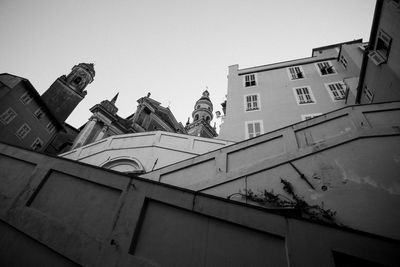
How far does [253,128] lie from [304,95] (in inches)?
191

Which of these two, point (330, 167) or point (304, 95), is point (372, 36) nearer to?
point (304, 95)

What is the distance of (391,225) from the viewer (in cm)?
425

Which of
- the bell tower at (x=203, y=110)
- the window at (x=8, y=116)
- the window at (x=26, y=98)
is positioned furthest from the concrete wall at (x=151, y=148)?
the bell tower at (x=203, y=110)

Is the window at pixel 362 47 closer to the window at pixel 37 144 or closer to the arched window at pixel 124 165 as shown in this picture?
the arched window at pixel 124 165

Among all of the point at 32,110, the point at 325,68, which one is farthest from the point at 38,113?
the point at 325,68

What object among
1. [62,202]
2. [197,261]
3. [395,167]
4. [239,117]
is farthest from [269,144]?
[239,117]

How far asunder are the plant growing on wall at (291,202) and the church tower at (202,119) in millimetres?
Answer: 31013

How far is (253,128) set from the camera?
1459cm

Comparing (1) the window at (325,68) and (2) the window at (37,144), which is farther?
(2) the window at (37,144)

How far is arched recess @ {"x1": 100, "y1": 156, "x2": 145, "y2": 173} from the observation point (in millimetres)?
11172

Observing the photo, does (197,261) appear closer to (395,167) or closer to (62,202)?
(62,202)

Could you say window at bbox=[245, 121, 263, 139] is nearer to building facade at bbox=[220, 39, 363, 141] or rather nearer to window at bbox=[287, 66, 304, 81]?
building facade at bbox=[220, 39, 363, 141]

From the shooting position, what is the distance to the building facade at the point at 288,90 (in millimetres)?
14414

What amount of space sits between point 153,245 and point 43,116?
29100mm
